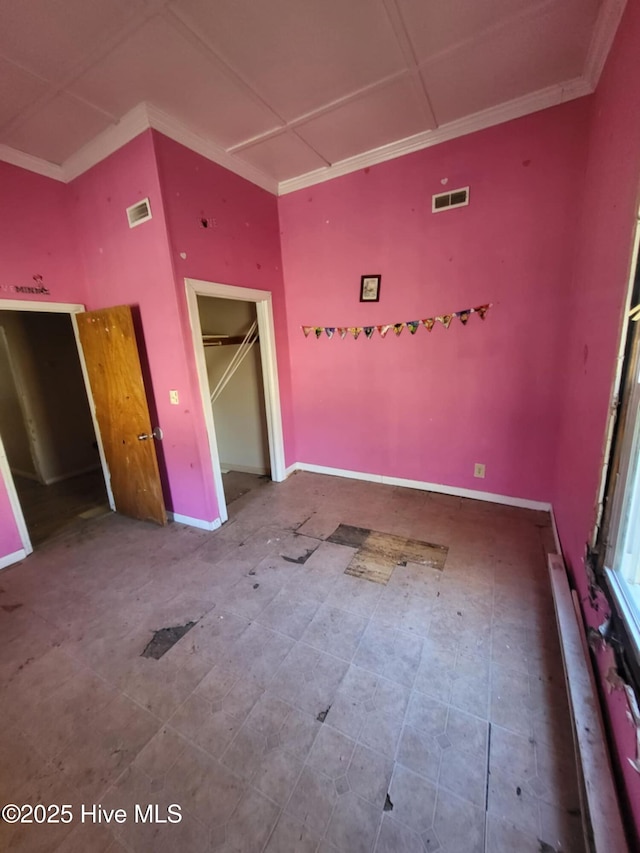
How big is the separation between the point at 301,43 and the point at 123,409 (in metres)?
2.70

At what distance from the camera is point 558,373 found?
99.6 inches

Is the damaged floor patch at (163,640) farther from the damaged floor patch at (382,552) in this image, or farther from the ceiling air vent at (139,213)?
the ceiling air vent at (139,213)

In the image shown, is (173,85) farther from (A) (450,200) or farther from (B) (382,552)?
(B) (382,552)

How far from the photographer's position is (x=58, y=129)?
2.27m

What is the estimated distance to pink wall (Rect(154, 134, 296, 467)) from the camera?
237 centimetres

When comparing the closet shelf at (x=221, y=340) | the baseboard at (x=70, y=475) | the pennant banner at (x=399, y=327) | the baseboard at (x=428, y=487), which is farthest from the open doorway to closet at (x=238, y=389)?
the baseboard at (x=70, y=475)

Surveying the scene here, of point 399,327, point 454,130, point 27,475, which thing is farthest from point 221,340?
point 27,475

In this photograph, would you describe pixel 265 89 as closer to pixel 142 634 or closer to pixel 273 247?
pixel 273 247

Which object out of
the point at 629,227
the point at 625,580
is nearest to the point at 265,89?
the point at 629,227

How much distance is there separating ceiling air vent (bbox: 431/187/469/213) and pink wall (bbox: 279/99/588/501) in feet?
0.15

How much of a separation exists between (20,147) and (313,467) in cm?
362

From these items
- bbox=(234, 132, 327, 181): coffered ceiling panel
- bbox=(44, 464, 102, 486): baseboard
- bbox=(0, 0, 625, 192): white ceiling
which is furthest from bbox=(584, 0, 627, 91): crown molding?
bbox=(44, 464, 102, 486): baseboard

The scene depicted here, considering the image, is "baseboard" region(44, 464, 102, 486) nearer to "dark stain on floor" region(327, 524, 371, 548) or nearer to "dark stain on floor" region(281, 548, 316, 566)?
"dark stain on floor" region(281, 548, 316, 566)

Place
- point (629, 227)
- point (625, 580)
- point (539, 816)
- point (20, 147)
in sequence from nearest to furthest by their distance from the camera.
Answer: point (539, 816) → point (625, 580) → point (629, 227) → point (20, 147)
